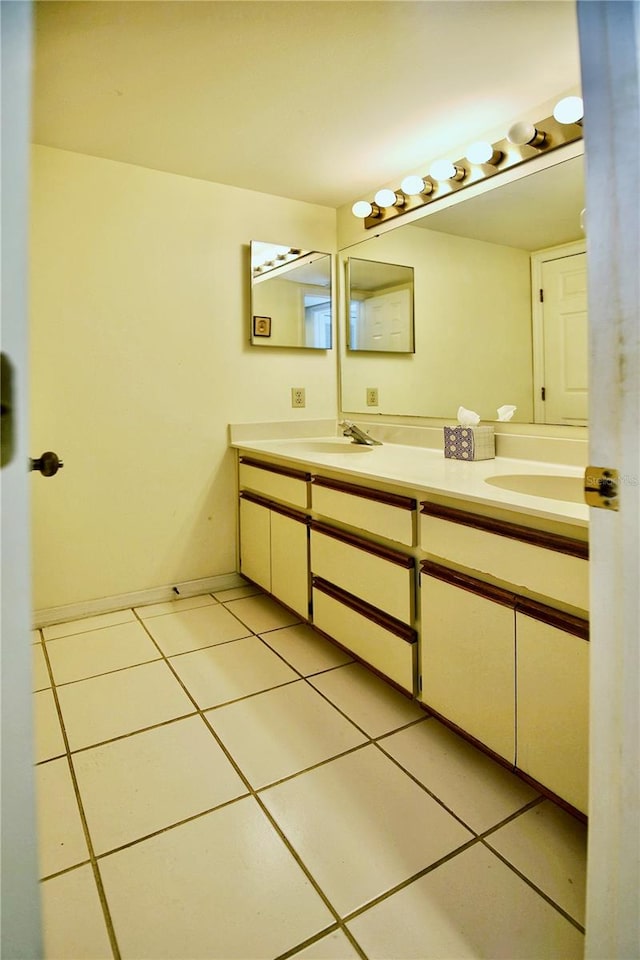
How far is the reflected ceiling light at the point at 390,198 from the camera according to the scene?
2391 millimetres

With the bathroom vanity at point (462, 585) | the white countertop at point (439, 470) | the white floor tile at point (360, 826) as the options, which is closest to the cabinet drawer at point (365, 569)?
the bathroom vanity at point (462, 585)

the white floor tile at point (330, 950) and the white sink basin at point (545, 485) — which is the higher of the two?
the white sink basin at point (545, 485)

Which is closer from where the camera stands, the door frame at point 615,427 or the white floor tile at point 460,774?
the door frame at point 615,427

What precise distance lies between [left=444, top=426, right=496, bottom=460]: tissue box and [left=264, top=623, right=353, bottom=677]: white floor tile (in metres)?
0.86

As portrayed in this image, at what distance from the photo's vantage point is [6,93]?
384 millimetres

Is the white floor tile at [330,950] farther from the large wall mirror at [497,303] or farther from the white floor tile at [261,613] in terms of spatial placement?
the large wall mirror at [497,303]

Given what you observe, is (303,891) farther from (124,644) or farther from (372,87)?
(372,87)

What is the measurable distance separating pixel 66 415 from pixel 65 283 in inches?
22.1

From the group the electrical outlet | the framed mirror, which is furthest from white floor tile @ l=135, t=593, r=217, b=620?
the framed mirror

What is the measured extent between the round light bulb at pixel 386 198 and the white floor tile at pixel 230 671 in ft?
6.75

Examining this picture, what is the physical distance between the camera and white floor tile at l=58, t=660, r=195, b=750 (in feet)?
5.27

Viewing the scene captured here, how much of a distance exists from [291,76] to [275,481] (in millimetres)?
1465

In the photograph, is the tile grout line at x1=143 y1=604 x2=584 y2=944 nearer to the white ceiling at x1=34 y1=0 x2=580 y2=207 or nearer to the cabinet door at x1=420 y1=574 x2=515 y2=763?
the cabinet door at x1=420 y1=574 x2=515 y2=763

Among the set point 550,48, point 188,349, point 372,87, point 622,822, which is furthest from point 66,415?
point 622,822
